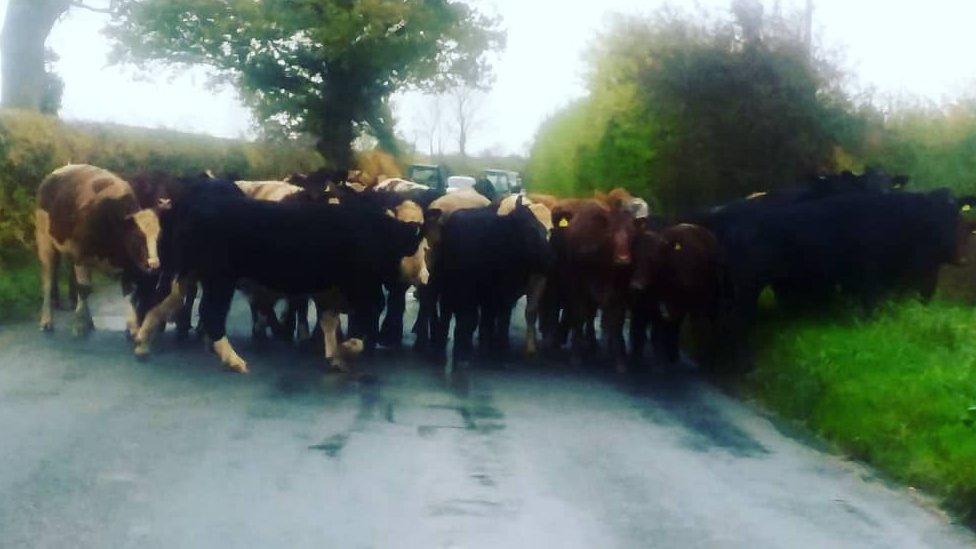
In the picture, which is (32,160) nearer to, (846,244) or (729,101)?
(729,101)

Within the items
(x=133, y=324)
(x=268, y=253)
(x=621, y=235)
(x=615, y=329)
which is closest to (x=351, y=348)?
(x=268, y=253)

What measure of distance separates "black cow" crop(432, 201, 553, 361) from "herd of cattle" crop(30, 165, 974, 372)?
21 millimetres

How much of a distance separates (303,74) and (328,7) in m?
2.30

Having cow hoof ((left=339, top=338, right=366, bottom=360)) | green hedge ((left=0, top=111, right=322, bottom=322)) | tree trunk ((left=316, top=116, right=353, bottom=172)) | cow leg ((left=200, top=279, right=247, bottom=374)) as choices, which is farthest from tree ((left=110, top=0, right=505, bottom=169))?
cow leg ((left=200, top=279, right=247, bottom=374))

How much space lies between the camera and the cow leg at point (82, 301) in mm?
16672

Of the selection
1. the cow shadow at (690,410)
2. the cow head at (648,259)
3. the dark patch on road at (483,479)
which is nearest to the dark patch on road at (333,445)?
the dark patch on road at (483,479)

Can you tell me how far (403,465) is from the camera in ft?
34.2

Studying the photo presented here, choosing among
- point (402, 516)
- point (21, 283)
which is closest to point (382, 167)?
point (21, 283)

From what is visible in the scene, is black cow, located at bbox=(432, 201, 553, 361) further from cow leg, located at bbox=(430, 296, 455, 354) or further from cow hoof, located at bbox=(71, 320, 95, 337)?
cow hoof, located at bbox=(71, 320, 95, 337)

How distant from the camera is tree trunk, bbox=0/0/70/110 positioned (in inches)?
1316

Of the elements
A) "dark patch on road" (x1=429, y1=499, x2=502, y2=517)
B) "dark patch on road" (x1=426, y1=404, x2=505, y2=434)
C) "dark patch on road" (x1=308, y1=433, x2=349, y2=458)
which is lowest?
"dark patch on road" (x1=426, y1=404, x2=505, y2=434)

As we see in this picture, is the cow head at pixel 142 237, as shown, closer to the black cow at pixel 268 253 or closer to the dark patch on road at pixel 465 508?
the black cow at pixel 268 253

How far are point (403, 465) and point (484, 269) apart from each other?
19.5 ft

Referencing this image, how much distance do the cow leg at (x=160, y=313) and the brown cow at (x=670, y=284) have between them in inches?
187
